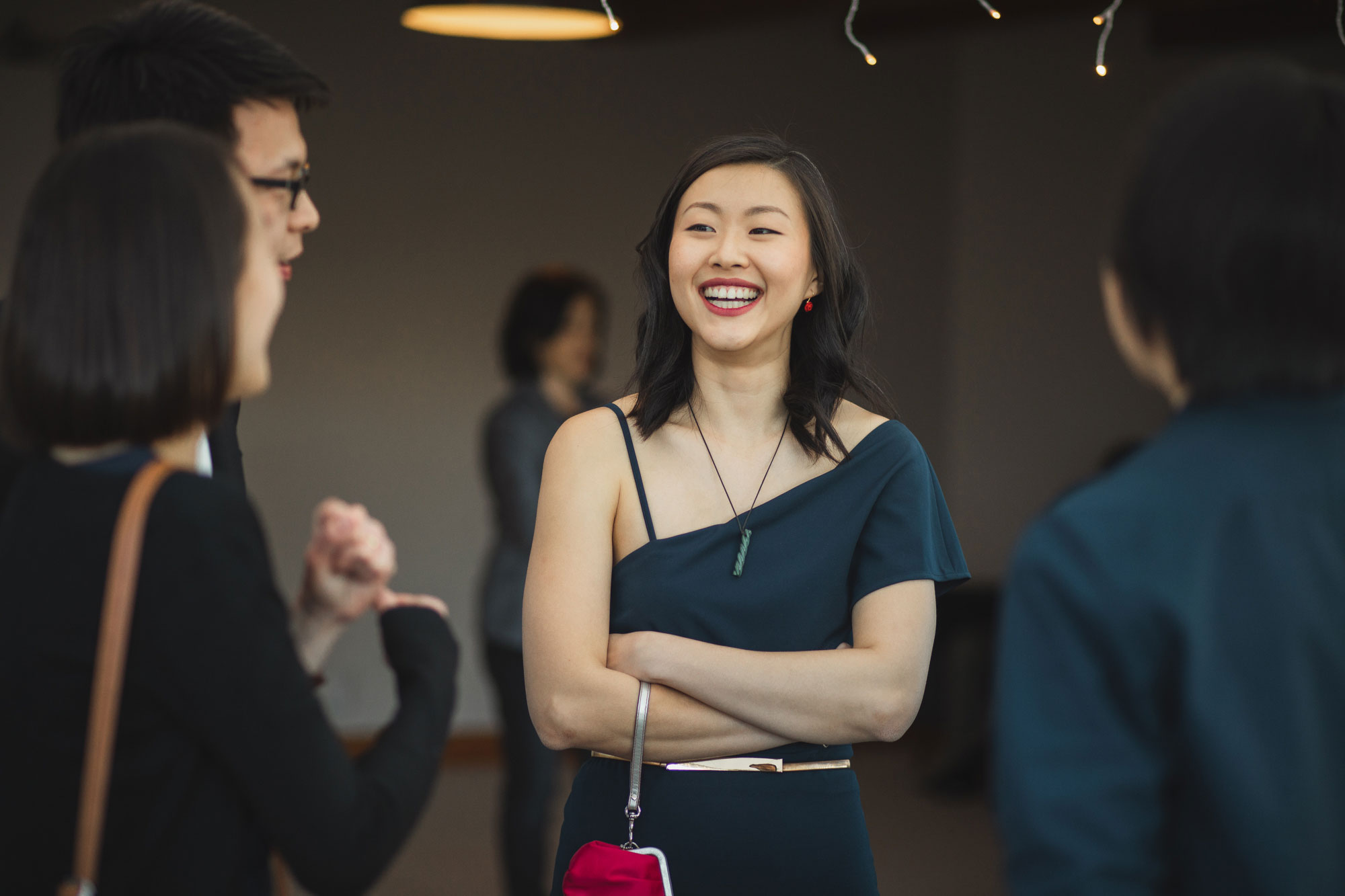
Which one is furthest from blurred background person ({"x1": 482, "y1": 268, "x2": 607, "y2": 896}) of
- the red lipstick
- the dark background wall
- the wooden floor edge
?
the wooden floor edge

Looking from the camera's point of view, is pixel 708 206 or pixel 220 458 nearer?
pixel 220 458

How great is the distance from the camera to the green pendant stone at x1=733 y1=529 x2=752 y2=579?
173 centimetres

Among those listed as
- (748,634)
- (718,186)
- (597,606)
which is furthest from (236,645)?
(718,186)

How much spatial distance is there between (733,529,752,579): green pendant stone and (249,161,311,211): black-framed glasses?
75 cm

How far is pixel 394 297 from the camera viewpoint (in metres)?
6.25

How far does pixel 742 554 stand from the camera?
174 centimetres

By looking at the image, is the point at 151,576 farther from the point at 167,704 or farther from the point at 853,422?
Answer: the point at 853,422

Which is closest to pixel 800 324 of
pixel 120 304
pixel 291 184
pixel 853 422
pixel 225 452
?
pixel 853 422

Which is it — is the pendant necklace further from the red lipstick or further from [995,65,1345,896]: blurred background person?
[995,65,1345,896]: blurred background person

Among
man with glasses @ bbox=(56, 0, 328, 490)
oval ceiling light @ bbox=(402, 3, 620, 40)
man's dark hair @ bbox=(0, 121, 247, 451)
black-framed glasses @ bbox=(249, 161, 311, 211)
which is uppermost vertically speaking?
oval ceiling light @ bbox=(402, 3, 620, 40)

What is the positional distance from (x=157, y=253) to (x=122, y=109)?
52cm

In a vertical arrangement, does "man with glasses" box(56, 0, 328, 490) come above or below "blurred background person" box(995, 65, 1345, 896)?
above

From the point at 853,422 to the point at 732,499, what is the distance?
23 centimetres

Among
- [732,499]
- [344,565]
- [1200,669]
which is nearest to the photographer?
[1200,669]
